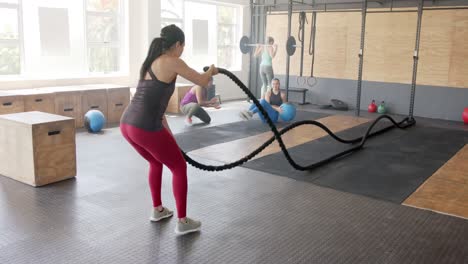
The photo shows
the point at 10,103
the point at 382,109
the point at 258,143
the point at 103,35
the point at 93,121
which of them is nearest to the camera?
the point at 258,143

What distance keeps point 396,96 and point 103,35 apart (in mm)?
5580

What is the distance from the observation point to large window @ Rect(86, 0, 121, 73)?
751cm

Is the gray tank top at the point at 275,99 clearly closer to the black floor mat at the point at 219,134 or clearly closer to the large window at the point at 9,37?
the black floor mat at the point at 219,134

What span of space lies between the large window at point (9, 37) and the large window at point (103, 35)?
119 centimetres

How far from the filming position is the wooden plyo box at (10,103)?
18.2 feet

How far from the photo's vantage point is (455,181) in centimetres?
409

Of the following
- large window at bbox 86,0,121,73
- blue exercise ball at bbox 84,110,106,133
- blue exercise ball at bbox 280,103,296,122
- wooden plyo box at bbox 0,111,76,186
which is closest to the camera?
wooden plyo box at bbox 0,111,76,186

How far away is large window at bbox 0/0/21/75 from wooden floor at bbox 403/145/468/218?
578 centimetres

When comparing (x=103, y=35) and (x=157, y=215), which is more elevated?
(x=103, y=35)

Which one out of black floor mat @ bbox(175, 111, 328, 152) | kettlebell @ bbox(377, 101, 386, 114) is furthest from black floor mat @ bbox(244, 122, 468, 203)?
kettlebell @ bbox(377, 101, 386, 114)

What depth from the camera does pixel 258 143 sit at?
18.2 ft

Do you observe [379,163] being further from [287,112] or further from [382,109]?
[382,109]

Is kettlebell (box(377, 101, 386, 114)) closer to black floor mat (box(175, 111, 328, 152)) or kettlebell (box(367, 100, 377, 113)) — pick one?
kettlebell (box(367, 100, 377, 113))

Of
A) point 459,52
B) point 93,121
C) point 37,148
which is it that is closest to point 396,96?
point 459,52
